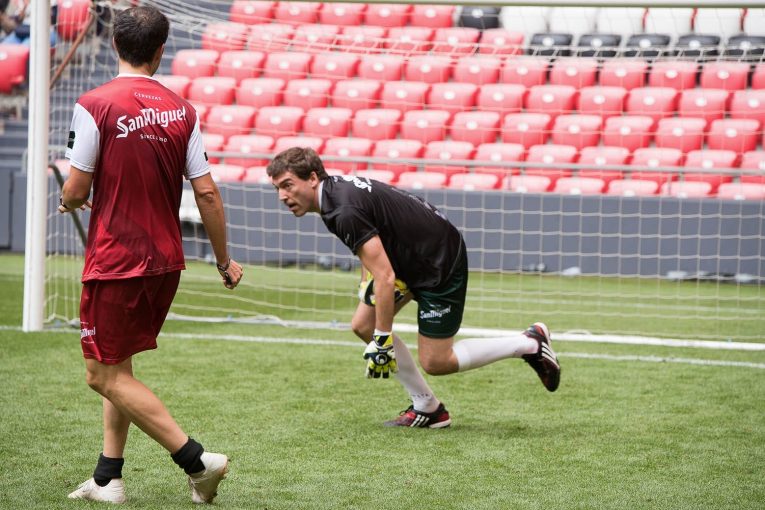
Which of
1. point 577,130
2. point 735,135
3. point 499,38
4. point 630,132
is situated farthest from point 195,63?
point 735,135

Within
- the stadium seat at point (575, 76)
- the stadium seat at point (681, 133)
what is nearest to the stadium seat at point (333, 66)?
the stadium seat at point (575, 76)

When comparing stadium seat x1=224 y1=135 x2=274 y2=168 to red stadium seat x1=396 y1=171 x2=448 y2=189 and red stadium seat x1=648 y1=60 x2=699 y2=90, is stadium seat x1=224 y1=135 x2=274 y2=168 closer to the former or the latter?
red stadium seat x1=396 y1=171 x2=448 y2=189

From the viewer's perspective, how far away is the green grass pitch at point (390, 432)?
444 centimetres

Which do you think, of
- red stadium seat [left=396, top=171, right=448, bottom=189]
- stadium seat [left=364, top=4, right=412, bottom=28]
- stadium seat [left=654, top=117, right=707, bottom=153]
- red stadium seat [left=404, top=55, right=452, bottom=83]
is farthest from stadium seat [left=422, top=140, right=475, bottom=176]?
stadium seat [left=654, top=117, right=707, bottom=153]

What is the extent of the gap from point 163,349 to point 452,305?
315cm

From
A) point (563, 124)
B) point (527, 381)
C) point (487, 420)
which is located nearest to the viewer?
point (487, 420)

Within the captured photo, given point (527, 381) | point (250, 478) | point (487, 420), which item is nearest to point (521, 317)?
point (527, 381)

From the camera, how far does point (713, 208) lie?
40.6 feet

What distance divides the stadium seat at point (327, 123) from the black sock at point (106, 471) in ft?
35.8

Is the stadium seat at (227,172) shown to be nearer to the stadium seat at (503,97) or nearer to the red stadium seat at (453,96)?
the red stadium seat at (453,96)

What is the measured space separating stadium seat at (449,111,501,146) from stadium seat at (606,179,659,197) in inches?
77.3

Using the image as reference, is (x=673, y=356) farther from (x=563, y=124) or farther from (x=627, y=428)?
(x=563, y=124)

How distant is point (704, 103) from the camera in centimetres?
1390

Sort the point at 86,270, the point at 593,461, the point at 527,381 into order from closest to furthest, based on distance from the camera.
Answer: the point at 86,270, the point at 593,461, the point at 527,381
